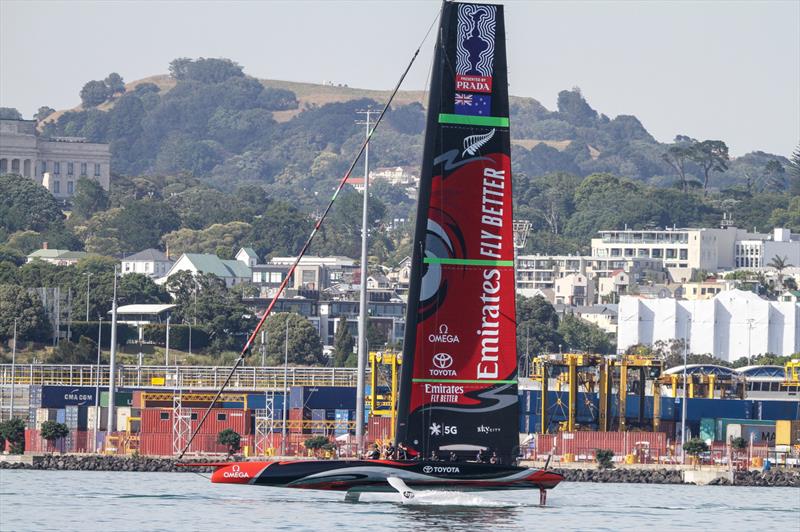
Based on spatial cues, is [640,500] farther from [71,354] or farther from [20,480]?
[71,354]

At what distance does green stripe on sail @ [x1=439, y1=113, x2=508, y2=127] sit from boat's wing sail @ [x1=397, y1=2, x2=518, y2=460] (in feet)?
0.07

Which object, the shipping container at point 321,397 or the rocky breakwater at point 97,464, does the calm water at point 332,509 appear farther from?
the shipping container at point 321,397

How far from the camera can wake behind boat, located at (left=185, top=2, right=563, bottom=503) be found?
41094 mm

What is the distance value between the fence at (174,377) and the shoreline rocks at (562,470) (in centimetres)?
2476

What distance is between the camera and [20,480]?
57094 mm

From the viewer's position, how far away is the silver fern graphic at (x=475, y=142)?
41469 millimetres

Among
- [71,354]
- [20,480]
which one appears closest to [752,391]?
[71,354]

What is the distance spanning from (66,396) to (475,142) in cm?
4895

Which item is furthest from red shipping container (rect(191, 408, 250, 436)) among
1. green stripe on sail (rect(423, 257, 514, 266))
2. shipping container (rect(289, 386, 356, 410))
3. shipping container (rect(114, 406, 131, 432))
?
green stripe on sail (rect(423, 257, 514, 266))

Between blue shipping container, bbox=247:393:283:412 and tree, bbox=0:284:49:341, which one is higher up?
tree, bbox=0:284:49:341

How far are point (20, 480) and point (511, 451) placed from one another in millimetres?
19999

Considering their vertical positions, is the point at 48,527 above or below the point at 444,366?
below

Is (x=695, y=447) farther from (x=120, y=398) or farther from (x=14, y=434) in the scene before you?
(x=120, y=398)

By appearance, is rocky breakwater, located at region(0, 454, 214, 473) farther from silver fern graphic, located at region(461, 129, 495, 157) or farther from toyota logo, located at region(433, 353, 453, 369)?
silver fern graphic, located at region(461, 129, 495, 157)
